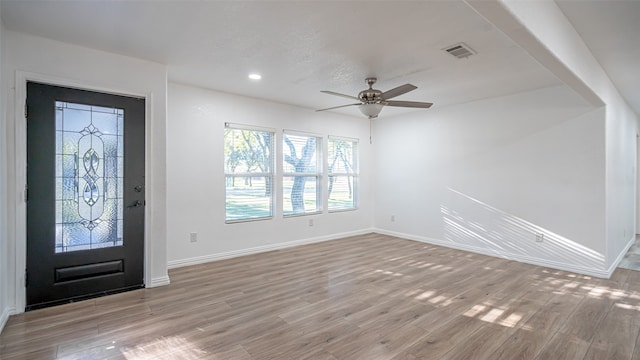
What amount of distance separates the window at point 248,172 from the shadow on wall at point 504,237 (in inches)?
126

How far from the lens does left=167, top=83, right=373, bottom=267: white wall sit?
167 inches

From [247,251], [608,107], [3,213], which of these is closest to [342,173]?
[247,251]

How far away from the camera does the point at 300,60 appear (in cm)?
331

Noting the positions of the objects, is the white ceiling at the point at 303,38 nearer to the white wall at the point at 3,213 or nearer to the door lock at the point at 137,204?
the white wall at the point at 3,213

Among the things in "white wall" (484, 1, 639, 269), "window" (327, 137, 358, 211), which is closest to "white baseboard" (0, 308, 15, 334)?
"white wall" (484, 1, 639, 269)

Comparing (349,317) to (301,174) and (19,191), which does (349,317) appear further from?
(301,174)

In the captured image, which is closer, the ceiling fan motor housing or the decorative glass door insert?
the decorative glass door insert

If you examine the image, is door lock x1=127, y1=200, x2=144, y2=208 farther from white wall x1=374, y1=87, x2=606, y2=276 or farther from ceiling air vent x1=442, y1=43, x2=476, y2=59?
white wall x1=374, y1=87, x2=606, y2=276

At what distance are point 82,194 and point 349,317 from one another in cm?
289

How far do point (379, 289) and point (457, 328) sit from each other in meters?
0.98

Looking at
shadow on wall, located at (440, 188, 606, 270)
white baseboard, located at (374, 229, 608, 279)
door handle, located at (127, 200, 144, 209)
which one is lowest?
white baseboard, located at (374, 229, 608, 279)

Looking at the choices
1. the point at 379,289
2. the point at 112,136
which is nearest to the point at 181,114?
the point at 112,136

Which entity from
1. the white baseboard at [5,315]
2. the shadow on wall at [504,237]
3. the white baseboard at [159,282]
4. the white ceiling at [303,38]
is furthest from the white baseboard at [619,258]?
the white baseboard at [5,315]

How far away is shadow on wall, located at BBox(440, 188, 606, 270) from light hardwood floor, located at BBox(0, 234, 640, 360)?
296 millimetres
